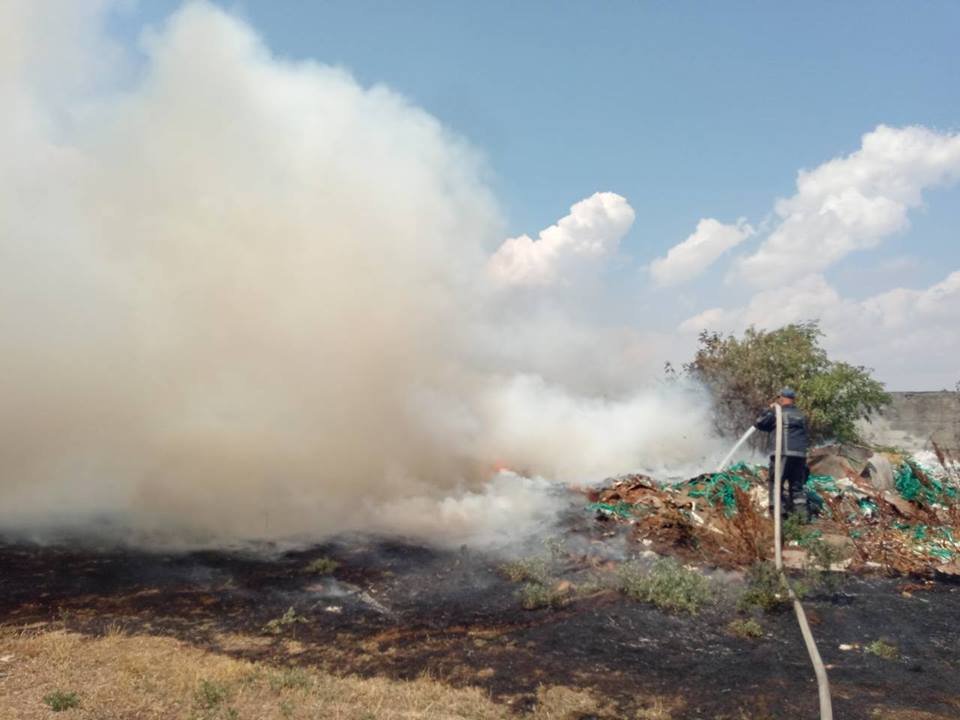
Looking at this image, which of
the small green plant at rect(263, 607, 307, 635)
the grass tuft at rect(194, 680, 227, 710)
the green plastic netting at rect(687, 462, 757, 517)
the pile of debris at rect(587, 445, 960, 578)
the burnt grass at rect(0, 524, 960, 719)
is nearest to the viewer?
Answer: the grass tuft at rect(194, 680, 227, 710)

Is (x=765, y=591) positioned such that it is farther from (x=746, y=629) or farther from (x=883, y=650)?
(x=883, y=650)

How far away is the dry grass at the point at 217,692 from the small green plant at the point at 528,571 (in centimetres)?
287

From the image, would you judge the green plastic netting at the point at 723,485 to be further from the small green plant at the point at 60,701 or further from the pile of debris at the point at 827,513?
the small green plant at the point at 60,701

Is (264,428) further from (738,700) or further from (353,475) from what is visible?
(738,700)

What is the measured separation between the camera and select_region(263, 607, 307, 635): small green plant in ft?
20.8

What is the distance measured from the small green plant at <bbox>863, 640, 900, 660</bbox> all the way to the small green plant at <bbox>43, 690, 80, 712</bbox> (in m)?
6.19

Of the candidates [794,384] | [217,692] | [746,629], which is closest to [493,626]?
[746,629]

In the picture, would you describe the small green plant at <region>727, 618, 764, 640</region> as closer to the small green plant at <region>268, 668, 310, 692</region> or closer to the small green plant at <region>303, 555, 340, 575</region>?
the small green plant at <region>268, 668, 310, 692</region>

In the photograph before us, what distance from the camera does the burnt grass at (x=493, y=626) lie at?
16.9ft

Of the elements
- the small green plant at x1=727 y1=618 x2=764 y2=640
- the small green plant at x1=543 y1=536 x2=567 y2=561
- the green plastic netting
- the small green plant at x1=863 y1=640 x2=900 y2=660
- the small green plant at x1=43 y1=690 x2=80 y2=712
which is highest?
the green plastic netting

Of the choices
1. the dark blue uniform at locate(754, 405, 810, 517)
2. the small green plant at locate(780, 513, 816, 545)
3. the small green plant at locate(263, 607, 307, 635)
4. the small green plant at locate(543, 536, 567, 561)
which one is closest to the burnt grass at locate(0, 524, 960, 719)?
the small green plant at locate(263, 607, 307, 635)

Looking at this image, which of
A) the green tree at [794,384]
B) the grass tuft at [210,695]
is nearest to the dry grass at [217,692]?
the grass tuft at [210,695]

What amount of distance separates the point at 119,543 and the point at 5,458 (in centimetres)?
362

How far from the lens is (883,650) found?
587 cm
